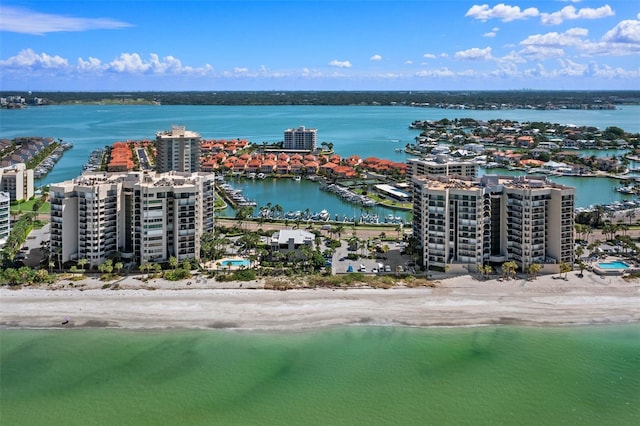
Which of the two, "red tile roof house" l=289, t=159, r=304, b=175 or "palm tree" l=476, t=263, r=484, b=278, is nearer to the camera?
"palm tree" l=476, t=263, r=484, b=278

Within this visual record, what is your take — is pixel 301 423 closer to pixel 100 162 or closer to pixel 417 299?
pixel 417 299

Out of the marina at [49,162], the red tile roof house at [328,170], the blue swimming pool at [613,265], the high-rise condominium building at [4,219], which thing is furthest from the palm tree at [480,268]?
the marina at [49,162]

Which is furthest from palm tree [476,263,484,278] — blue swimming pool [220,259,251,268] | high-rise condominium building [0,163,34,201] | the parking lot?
high-rise condominium building [0,163,34,201]

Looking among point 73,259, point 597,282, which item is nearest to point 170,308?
point 73,259

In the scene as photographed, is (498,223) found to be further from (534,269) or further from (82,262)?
(82,262)

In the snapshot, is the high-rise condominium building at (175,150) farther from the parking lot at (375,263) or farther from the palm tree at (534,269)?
the palm tree at (534,269)

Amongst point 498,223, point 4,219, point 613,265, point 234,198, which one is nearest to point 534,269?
point 498,223

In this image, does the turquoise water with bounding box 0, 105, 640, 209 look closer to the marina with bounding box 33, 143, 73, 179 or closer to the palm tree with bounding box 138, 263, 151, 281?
the marina with bounding box 33, 143, 73, 179
